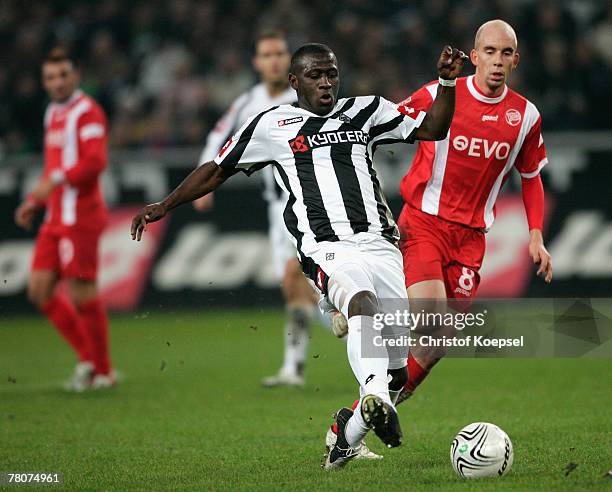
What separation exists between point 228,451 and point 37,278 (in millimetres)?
3896

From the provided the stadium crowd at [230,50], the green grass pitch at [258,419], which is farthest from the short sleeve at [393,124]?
the stadium crowd at [230,50]

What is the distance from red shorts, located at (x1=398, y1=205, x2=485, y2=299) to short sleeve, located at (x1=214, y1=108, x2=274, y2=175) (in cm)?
123

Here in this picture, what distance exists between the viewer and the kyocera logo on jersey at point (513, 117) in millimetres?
6703

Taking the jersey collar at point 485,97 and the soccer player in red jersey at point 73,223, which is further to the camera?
the soccer player in red jersey at point 73,223

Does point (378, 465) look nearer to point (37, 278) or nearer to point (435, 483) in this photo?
point (435, 483)

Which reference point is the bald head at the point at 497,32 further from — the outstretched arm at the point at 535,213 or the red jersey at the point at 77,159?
the red jersey at the point at 77,159

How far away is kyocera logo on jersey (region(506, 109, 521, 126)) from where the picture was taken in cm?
670

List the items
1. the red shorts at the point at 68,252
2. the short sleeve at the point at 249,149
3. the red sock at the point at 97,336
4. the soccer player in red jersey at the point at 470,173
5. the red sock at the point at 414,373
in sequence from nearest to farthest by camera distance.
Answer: the short sleeve at the point at 249,149
the red sock at the point at 414,373
the soccer player in red jersey at the point at 470,173
the red sock at the point at 97,336
the red shorts at the point at 68,252

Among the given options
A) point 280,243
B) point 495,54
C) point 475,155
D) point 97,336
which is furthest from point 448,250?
point 97,336

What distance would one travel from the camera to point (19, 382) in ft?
32.4

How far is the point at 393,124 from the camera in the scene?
5.99 meters

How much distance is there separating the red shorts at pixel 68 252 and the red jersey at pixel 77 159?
8 cm

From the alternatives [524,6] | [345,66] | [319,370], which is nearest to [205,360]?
[319,370]

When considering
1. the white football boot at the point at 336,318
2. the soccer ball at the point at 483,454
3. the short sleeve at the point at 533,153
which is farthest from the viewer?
the short sleeve at the point at 533,153
